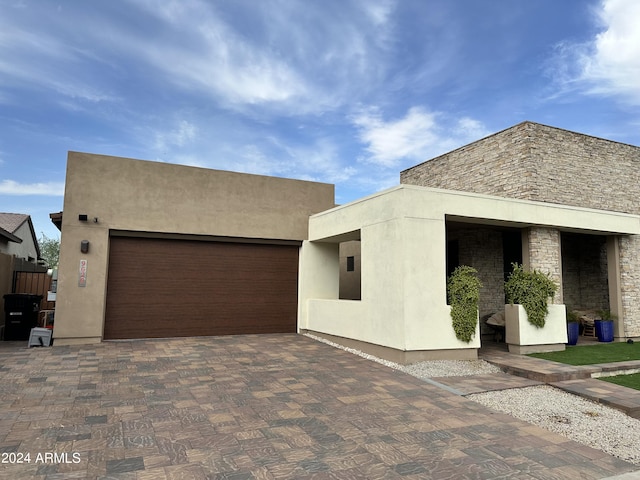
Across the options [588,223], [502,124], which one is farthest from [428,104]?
[588,223]

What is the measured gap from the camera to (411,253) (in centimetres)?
786

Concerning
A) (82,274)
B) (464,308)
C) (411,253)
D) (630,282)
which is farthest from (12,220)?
Result: (630,282)

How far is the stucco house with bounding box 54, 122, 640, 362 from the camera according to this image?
26.6ft

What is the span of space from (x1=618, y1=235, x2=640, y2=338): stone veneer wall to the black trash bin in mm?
15561

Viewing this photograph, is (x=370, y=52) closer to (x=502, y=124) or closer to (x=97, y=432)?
(x=502, y=124)

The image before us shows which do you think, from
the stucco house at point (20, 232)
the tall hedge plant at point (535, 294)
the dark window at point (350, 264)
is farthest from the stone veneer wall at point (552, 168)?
the stucco house at point (20, 232)

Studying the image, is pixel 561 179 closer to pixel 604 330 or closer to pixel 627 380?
pixel 604 330

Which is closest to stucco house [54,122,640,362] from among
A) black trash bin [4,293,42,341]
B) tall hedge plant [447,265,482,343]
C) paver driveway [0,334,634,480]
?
A: tall hedge plant [447,265,482,343]

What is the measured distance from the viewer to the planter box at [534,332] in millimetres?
8688

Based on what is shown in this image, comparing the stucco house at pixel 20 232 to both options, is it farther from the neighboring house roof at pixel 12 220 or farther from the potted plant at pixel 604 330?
the potted plant at pixel 604 330

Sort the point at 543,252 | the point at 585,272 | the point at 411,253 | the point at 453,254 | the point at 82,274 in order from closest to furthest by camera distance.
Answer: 1. the point at 411,253
2. the point at 82,274
3. the point at 543,252
4. the point at 453,254
5. the point at 585,272

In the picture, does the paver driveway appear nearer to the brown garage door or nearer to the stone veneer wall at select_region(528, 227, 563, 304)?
the brown garage door

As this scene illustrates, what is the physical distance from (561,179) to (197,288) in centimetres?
1069

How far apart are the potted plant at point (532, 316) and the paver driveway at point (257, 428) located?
11.2 feet
